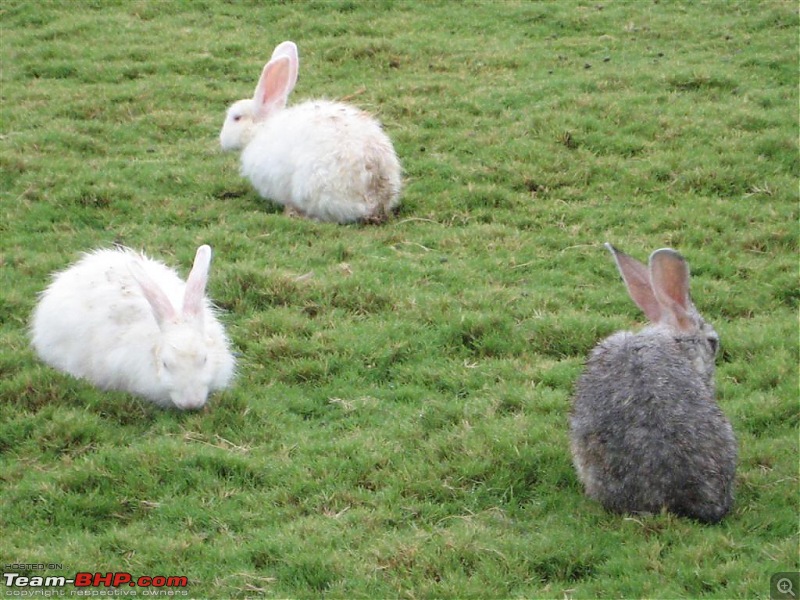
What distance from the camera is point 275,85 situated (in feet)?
34.9

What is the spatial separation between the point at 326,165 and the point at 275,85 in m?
2.03

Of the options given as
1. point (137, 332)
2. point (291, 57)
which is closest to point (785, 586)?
point (137, 332)

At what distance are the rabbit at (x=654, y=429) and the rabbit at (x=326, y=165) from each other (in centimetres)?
389

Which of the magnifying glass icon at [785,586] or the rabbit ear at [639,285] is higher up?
the rabbit ear at [639,285]

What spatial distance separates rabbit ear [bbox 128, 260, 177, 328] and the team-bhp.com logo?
6.21 feet

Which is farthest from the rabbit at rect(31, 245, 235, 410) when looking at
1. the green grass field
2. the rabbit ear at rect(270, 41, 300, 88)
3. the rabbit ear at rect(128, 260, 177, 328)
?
the rabbit ear at rect(270, 41, 300, 88)

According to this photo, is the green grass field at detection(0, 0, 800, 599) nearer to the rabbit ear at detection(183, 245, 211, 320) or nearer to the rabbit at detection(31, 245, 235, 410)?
the rabbit at detection(31, 245, 235, 410)

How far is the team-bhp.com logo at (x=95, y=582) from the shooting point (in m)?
4.64

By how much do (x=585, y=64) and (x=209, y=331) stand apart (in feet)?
24.4

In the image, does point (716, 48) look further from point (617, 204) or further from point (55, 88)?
point (55, 88)

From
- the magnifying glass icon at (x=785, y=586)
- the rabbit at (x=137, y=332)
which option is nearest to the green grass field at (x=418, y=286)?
the magnifying glass icon at (x=785, y=586)

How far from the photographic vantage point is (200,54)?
13.4m

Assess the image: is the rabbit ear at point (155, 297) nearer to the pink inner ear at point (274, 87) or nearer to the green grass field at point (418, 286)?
the green grass field at point (418, 286)

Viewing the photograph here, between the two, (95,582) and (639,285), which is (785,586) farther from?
(95,582)
